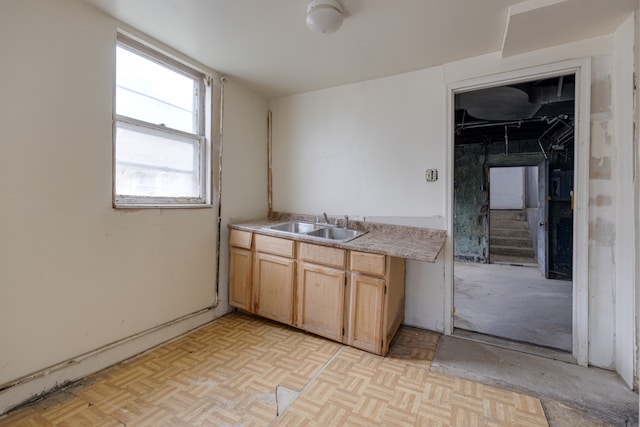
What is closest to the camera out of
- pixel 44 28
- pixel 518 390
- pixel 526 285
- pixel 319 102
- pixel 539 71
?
pixel 44 28

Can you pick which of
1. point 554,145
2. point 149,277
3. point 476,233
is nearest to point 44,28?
point 149,277

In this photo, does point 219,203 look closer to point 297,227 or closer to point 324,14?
point 297,227

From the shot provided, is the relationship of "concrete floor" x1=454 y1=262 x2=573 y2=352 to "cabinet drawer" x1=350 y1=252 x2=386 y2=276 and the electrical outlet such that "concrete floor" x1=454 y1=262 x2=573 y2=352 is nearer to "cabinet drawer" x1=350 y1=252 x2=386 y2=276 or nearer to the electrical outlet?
"cabinet drawer" x1=350 y1=252 x2=386 y2=276

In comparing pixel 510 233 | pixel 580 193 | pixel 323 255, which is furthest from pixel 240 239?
pixel 510 233

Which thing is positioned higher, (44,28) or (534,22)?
(534,22)

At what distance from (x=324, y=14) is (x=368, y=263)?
166cm

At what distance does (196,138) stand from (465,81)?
244cm

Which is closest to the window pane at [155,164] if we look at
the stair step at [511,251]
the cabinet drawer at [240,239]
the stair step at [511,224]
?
the cabinet drawer at [240,239]

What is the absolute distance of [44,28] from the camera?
1.65 metres

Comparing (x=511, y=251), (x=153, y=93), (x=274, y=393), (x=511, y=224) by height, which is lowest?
(x=274, y=393)

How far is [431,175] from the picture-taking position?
2.55m

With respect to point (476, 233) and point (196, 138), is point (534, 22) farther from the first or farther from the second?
point (476, 233)

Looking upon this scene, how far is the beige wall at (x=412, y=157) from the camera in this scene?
6.52 feet

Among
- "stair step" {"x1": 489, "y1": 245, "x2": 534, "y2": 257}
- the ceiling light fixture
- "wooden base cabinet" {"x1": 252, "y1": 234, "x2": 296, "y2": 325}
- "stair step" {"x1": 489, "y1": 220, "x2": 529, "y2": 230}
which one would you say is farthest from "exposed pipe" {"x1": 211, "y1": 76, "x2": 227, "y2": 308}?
"stair step" {"x1": 489, "y1": 220, "x2": 529, "y2": 230}
